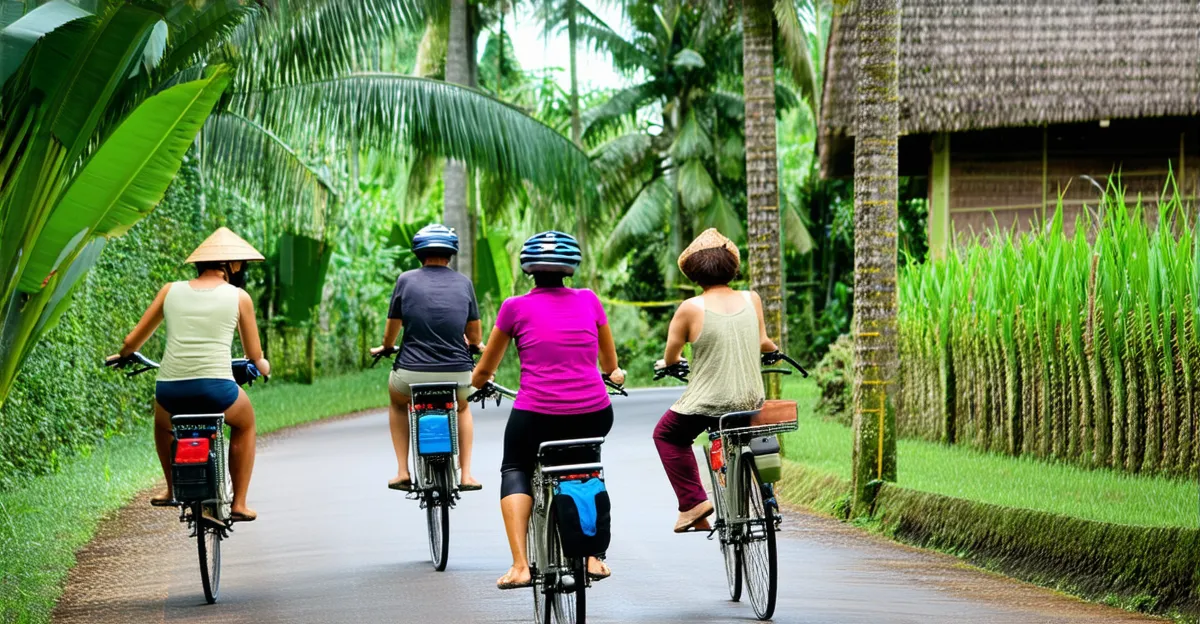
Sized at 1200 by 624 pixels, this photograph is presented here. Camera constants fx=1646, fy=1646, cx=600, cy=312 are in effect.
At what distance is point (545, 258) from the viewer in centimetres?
741

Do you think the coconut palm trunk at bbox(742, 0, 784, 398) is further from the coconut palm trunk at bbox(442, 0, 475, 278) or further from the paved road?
the coconut palm trunk at bbox(442, 0, 475, 278)

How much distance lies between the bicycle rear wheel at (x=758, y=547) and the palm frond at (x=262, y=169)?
48.6 ft

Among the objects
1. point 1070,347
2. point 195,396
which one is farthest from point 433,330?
point 1070,347

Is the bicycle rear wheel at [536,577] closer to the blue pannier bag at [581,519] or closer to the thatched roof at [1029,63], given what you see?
the blue pannier bag at [581,519]

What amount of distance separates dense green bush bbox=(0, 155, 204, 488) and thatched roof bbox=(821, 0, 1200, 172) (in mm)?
8887

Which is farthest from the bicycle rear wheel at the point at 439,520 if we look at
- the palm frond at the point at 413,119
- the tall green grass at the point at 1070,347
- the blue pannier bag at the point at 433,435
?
the palm frond at the point at 413,119

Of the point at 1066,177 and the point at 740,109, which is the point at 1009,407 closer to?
the point at 1066,177

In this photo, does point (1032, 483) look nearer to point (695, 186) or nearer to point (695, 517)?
point (695, 517)

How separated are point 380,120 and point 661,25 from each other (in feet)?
63.7

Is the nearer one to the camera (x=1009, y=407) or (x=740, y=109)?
(x=1009, y=407)

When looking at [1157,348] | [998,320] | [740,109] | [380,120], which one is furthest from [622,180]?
[1157,348]

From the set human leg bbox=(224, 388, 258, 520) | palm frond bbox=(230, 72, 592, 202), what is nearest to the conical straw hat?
human leg bbox=(224, 388, 258, 520)

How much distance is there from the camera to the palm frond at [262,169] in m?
22.4

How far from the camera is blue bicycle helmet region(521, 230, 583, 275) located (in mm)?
7406
